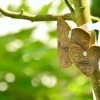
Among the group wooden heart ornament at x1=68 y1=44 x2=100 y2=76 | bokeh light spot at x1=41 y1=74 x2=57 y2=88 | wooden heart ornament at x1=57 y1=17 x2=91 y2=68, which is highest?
wooden heart ornament at x1=57 y1=17 x2=91 y2=68

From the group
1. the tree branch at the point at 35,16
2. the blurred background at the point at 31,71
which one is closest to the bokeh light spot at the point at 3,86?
the blurred background at the point at 31,71

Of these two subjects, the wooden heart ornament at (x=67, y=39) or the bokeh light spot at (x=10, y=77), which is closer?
the wooden heart ornament at (x=67, y=39)

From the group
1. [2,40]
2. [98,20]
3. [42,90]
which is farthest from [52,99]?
[98,20]

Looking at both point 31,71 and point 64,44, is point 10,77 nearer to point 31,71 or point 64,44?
A: point 31,71

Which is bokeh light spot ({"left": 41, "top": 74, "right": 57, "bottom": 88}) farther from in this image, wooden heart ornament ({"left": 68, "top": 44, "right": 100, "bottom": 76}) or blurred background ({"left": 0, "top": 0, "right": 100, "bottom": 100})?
wooden heart ornament ({"left": 68, "top": 44, "right": 100, "bottom": 76})

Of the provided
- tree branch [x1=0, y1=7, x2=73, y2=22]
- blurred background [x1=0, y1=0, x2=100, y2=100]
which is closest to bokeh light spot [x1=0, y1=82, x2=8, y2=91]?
blurred background [x1=0, y1=0, x2=100, y2=100]

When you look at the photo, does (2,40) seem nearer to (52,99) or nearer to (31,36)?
(31,36)

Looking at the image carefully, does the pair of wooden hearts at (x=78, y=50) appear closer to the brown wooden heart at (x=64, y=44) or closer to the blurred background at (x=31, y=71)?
the brown wooden heart at (x=64, y=44)

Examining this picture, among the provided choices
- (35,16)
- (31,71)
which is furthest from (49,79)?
(35,16)
